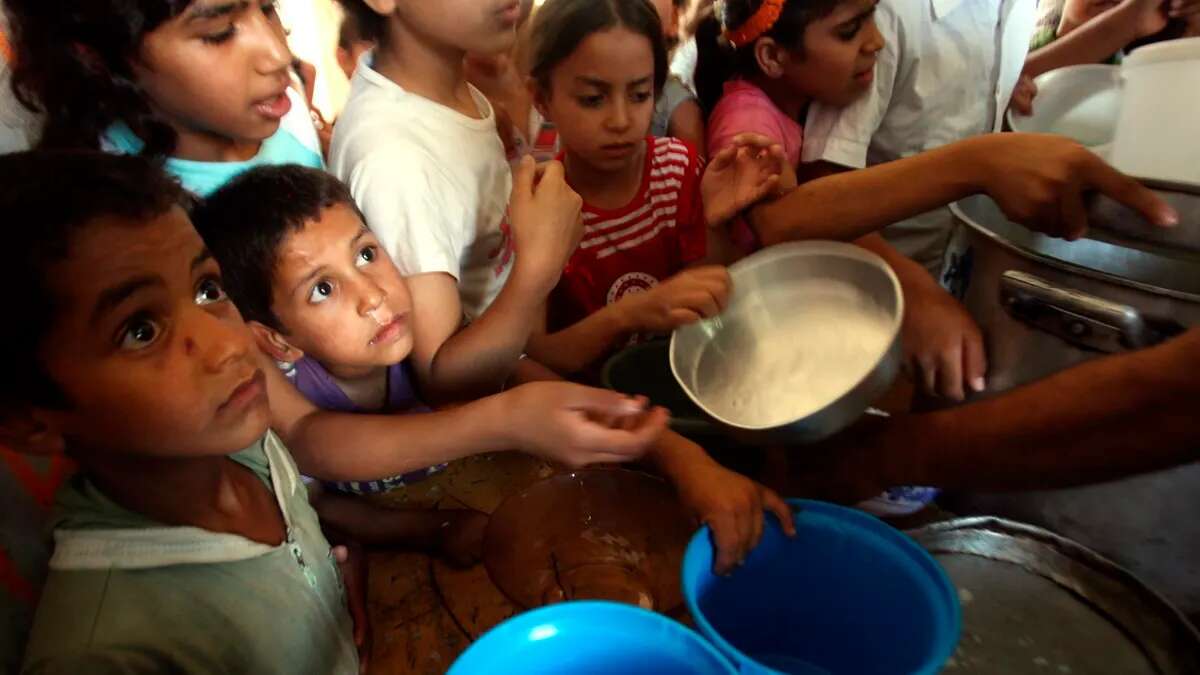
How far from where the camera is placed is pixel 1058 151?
29.4 inches

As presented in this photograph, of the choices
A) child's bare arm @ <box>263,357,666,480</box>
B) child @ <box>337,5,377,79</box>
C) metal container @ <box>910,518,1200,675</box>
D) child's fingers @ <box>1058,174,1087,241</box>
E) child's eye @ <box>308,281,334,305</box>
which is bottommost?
metal container @ <box>910,518,1200,675</box>

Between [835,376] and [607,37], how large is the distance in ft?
2.20

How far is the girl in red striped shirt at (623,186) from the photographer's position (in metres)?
1.04

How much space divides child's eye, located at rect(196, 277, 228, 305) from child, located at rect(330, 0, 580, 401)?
0.88 ft

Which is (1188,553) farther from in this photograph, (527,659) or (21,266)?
(21,266)

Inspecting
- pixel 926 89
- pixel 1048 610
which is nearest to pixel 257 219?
pixel 1048 610

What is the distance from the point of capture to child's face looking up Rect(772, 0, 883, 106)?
1185 millimetres

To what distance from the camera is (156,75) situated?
794 millimetres

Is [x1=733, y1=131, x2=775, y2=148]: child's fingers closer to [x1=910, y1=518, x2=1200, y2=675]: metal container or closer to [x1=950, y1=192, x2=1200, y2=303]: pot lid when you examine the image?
[x1=950, y1=192, x2=1200, y2=303]: pot lid

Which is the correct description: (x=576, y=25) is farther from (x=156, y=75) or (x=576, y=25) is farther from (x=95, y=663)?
(x=95, y=663)

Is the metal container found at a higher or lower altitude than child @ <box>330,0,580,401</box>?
lower

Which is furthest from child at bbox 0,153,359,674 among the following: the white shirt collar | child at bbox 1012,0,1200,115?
child at bbox 1012,0,1200,115

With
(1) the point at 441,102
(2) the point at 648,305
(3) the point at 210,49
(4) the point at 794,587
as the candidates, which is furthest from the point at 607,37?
(4) the point at 794,587

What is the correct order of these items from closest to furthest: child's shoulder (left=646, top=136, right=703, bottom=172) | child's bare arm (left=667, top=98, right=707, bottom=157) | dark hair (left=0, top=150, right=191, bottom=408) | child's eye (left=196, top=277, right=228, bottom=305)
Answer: dark hair (left=0, top=150, right=191, bottom=408), child's eye (left=196, top=277, right=228, bottom=305), child's shoulder (left=646, top=136, right=703, bottom=172), child's bare arm (left=667, top=98, right=707, bottom=157)
